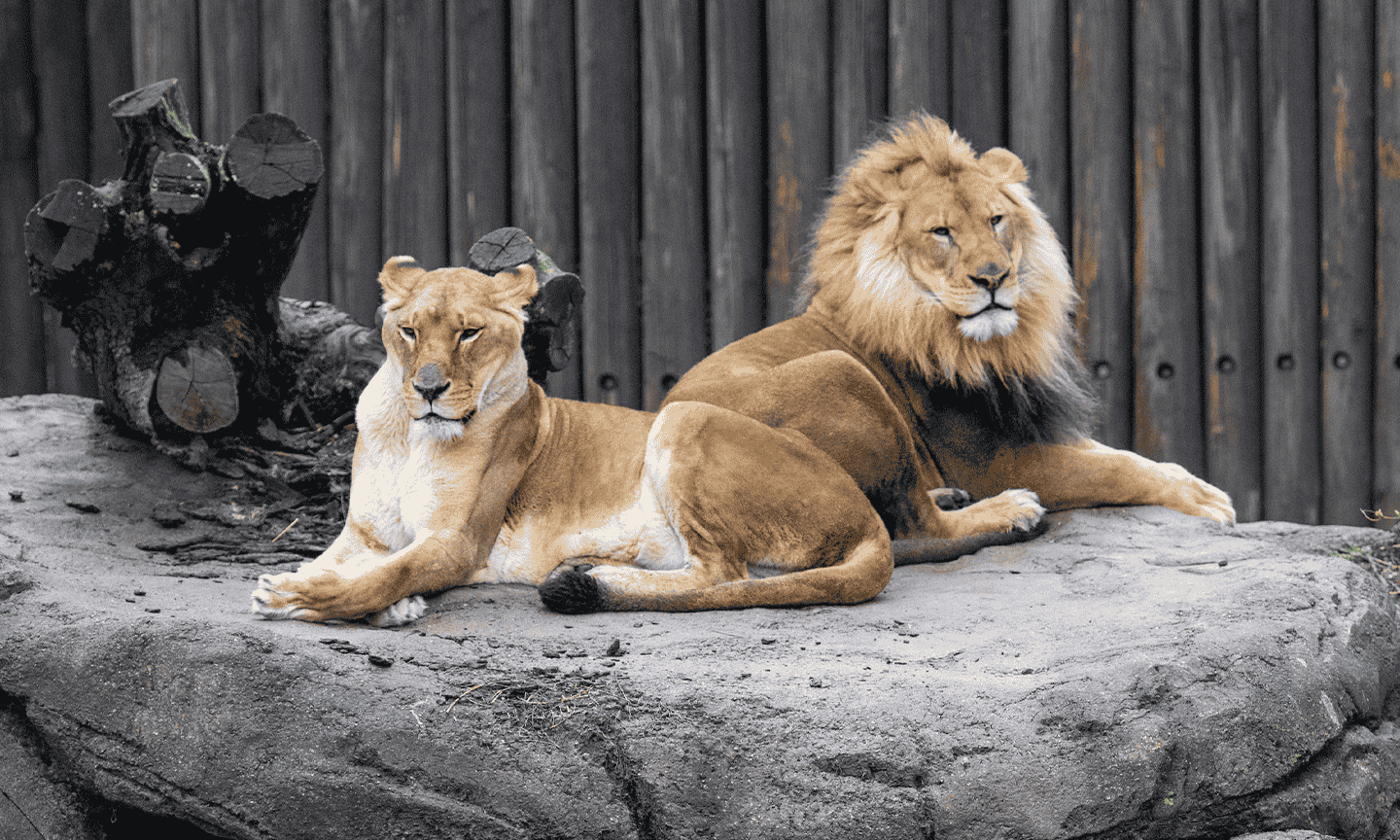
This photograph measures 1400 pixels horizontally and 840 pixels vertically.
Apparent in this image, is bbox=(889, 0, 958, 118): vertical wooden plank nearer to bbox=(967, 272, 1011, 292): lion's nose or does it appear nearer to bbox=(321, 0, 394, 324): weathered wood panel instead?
bbox=(967, 272, 1011, 292): lion's nose

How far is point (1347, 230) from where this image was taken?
6297mm

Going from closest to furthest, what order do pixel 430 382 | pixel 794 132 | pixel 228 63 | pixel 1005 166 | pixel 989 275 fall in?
pixel 430 382 → pixel 989 275 → pixel 1005 166 → pixel 794 132 → pixel 228 63

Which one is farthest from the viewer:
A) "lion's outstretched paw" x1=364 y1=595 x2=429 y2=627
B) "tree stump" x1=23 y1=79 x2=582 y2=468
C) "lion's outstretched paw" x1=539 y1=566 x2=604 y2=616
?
"tree stump" x1=23 y1=79 x2=582 y2=468

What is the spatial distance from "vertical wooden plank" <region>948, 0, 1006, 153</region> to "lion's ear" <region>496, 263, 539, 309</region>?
311cm

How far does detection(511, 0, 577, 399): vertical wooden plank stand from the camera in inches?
255

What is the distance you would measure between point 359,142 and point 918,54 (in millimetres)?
3000

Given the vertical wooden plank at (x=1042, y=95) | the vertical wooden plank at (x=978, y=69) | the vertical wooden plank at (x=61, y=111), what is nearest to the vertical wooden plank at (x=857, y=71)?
the vertical wooden plank at (x=978, y=69)

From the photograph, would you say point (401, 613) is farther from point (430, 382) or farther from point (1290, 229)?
point (1290, 229)

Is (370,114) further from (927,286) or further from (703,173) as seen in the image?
(927,286)

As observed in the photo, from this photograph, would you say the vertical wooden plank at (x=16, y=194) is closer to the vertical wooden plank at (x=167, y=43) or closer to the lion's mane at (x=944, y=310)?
the vertical wooden plank at (x=167, y=43)

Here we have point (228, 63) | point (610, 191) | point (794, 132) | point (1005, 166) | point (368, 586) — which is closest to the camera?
point (368, 586)

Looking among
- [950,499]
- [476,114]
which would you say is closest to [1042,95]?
[950,499]

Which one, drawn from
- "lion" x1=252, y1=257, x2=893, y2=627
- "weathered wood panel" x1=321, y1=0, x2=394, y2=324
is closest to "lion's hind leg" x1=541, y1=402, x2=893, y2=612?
"lion" x1=252, y1=257, x2=893, y2=627

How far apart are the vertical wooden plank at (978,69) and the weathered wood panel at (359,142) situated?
305 centimetres
